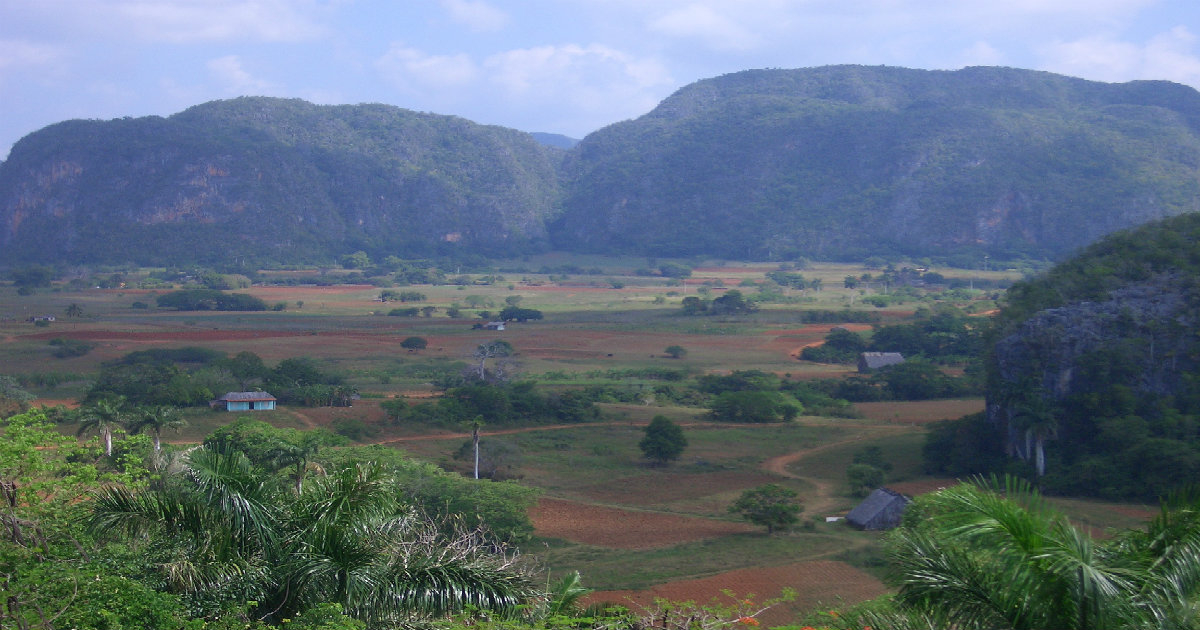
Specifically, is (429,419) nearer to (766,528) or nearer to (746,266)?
(766,528)

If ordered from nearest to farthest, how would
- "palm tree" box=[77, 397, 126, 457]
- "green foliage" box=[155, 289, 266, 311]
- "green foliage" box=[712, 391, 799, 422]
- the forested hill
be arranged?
"palm tree" box=[77, 397, 126, 457], "green foliage" box=[712, 391, 799, 422], "green foliage" box=[155, 289, 266, 311], the forested hill

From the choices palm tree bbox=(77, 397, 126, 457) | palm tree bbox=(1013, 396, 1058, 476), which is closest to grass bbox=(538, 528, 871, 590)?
palm tree bbox=(1013, 396, 1058, 476)

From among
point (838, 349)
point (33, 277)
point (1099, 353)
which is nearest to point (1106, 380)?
point (1099, 353)

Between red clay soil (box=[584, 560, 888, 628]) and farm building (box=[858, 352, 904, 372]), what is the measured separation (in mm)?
27087

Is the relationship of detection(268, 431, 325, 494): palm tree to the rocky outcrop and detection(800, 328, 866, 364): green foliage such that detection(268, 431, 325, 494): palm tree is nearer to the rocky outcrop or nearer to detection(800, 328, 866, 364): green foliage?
the rocky outcrop

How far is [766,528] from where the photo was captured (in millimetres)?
19375

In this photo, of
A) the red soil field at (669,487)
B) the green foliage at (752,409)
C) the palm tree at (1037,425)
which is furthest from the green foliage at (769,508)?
the green foliage at (752,409)

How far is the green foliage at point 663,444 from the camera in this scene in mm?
25922

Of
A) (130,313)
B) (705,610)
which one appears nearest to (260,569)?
(705,610)

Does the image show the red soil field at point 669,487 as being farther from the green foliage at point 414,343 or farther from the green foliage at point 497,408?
the green foliage at point 414,343

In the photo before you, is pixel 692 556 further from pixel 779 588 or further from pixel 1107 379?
pixel 1107 379

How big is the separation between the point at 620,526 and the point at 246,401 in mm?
15468

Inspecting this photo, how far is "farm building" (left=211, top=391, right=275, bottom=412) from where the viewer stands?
30.3 m

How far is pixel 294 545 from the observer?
292 inches
